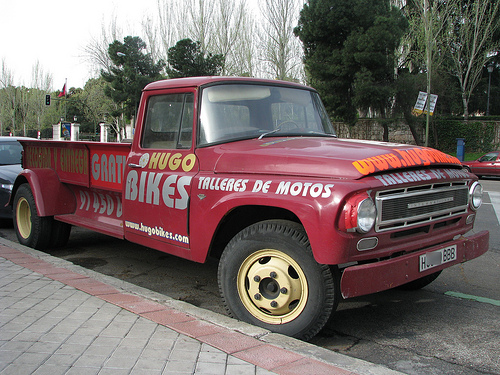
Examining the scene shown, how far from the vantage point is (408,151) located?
11.7 ft

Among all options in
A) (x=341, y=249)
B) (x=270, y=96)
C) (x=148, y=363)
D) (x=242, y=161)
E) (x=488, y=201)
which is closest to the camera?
(x=148, y=363)

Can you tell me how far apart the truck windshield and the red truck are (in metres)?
0.01

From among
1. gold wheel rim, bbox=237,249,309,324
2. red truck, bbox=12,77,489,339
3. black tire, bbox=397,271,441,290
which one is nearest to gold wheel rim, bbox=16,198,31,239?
red truck, bbox=12,77,489,339

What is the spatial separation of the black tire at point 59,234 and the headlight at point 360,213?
4.47m

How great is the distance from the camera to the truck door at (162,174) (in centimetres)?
408

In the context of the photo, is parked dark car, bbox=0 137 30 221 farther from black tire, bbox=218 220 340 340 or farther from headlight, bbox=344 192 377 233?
headlight, bbox=344 192 377 233

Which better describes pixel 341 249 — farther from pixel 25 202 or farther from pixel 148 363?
pixel 25 202

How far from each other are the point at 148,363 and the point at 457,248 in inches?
97.3

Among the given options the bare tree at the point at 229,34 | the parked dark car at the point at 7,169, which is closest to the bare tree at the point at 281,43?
the bare tree at the point at 229,34

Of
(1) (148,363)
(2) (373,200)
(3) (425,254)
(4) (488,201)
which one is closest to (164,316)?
(1) (148,363)

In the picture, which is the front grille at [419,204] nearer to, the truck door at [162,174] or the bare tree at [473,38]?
the truck door at [162,174]

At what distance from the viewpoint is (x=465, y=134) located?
33375 mm

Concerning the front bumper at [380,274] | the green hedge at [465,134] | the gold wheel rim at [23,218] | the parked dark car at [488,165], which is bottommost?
the gold wheel rim at [23,218]

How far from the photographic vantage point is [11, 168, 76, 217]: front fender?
593 centimetres
